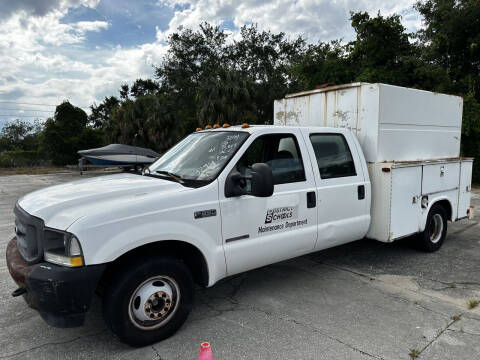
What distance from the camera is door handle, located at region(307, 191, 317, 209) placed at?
4.02m

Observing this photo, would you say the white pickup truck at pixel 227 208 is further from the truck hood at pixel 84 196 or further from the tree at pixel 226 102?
the tree at pixel 226 102

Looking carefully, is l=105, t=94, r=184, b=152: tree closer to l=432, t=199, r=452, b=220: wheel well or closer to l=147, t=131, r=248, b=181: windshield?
l=432, t=199, r=452, b=220: wheel well

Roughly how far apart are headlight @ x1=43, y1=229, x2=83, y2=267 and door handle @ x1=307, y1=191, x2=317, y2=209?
7.81 ft

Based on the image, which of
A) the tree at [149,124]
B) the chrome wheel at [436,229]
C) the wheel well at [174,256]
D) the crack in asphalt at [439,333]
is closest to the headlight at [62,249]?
the wheel well at [174,256]

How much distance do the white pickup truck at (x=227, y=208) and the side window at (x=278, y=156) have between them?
1 cm

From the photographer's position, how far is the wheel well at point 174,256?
2984 mm

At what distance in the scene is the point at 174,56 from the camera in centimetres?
3453

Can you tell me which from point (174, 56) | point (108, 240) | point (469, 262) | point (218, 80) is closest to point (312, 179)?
point (108, 240)

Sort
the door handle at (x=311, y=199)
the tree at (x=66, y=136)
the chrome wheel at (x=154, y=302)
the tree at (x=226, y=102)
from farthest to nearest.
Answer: the tree at (x=66, y=136), the tree at (x=226, y=102), the door handle at (x=311, y=199), the chrome wheel at (x=154, y=302)

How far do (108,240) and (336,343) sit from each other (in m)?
2.09

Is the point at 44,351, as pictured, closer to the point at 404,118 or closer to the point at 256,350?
the point at 256,350

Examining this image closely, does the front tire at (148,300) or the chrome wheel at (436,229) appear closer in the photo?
the front tire at (148,300)

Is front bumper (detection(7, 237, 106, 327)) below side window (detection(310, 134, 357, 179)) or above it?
below

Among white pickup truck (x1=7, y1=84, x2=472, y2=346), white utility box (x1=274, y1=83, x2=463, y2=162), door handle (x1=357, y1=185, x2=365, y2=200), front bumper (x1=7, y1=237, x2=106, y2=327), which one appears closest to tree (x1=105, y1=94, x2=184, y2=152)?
white utility box (x1=274, y1=83, x2=463, y2=162)
